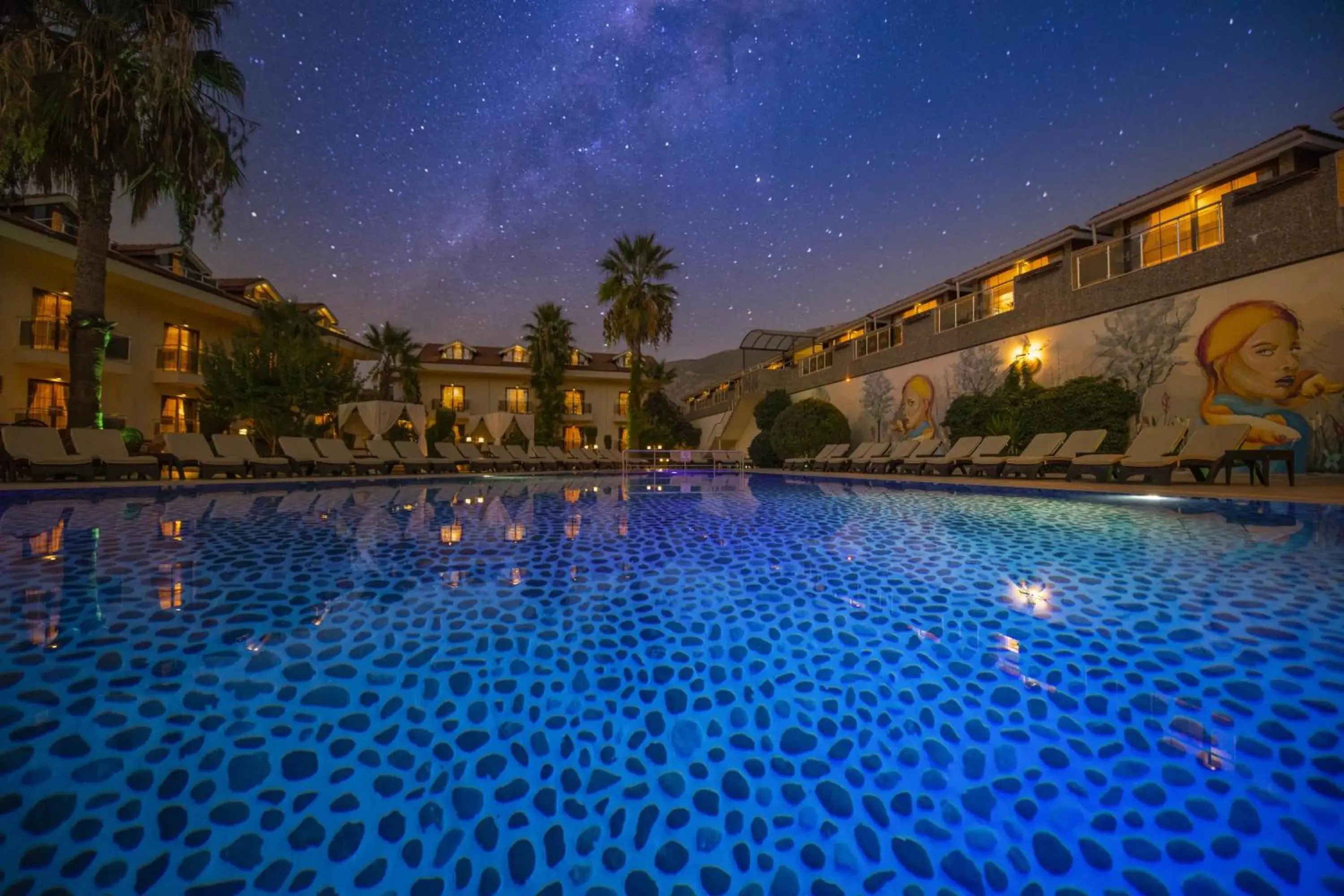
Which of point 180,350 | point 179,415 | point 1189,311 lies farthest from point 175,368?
point 1189,311

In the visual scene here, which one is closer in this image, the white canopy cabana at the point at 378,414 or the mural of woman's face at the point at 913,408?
the white canopy cabana at the point at 378,414

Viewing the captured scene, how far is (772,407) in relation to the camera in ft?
82.4

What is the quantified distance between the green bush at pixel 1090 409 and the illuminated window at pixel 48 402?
2586cm

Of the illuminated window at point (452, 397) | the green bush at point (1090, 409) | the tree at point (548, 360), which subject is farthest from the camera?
the illuminated window at point (452, 397)

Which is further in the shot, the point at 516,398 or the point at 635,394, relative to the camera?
the point at 516,398

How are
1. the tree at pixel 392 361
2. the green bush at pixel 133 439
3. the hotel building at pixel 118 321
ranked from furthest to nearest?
the tree at pixel 392 361 → the hotel building at pixel 118 321 → the green bush at pixel 133 439

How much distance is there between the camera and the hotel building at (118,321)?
14.5m

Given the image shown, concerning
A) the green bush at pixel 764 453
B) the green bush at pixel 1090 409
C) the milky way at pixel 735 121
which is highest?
the milky way at pixel 735 121

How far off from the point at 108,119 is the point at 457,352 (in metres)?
24.3

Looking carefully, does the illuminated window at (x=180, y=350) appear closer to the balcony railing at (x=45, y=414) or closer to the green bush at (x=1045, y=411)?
the balcony railing at (x=45, y=414)

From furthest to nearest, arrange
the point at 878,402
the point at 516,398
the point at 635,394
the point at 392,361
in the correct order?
the point at 516,398
the point at 392,361
the point at 635,394
the point at 878,402

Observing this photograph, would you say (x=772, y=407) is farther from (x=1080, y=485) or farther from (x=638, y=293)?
(x=1080, y=485)

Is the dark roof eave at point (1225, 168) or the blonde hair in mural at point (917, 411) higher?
the dark roof eave at point (1225, 168)

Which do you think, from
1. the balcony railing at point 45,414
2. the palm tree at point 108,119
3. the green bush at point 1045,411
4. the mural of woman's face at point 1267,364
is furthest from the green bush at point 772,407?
the balcony railing at point 45,414
